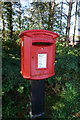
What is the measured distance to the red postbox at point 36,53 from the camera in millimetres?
1712

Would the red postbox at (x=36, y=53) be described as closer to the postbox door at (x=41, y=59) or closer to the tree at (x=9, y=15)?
the postbox door at (x=41, y=59)

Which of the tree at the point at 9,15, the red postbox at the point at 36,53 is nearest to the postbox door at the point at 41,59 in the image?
the red postbox at the point at 36,53

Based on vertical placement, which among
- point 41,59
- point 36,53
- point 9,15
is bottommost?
point 41,59

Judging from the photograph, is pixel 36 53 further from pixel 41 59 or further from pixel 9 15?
pixel 9 15

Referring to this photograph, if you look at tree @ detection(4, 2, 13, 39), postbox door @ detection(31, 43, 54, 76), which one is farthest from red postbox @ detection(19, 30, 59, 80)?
tree @ detection(4, 2, 13, 39)

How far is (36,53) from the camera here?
1.78 metres

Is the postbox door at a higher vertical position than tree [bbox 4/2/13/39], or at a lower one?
lower

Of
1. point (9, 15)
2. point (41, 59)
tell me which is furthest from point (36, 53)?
point (9, 15)

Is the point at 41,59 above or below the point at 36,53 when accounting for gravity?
below

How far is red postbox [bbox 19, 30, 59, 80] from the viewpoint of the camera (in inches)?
67.4

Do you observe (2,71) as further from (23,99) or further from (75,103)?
(75,103)

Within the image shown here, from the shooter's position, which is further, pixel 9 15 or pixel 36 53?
pixel 9 15

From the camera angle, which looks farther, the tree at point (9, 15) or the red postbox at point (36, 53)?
the tree at point (9, 15)

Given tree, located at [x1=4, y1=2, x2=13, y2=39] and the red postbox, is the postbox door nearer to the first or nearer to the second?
the red postbox
